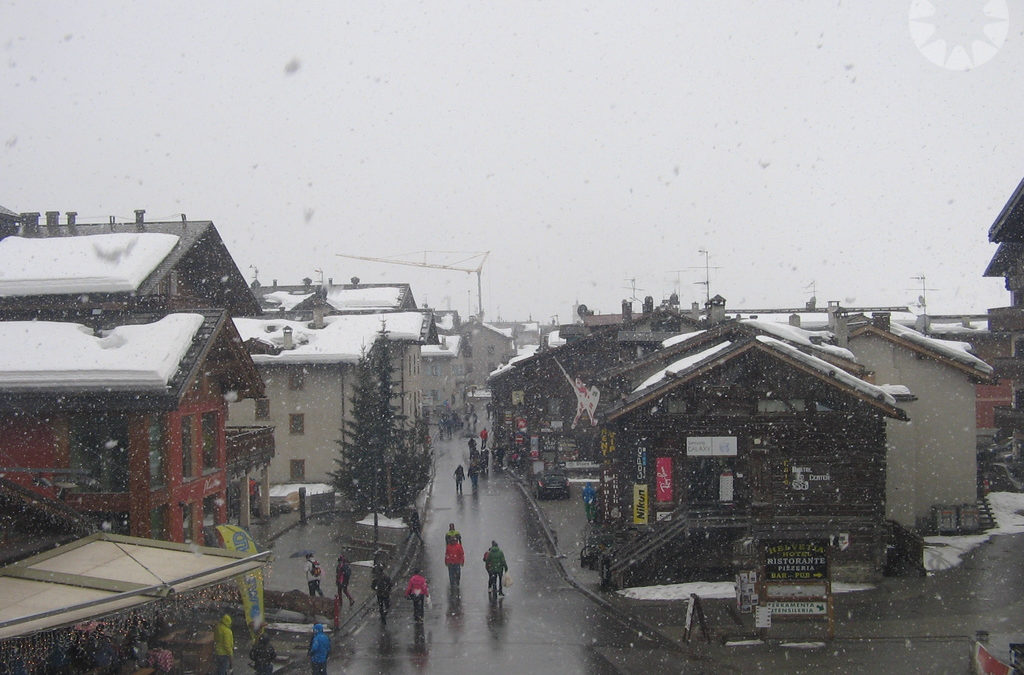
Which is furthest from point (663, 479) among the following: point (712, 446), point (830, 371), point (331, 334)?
point (331, 334)

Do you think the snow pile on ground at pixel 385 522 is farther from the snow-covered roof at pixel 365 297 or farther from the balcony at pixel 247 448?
the snow-covered roof at pixel 365 297

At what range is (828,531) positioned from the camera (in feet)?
78.1

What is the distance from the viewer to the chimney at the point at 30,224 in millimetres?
26438

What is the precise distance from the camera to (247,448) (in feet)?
86.4

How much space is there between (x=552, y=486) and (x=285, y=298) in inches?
1563

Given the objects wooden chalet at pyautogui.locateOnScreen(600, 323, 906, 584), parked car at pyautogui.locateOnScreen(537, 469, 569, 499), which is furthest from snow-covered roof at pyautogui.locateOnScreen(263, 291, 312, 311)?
wooden chalet at pyautogui.locateOnScreen(600, 323, 906, 584)

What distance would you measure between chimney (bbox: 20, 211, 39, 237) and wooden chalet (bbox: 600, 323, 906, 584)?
18.1 metres

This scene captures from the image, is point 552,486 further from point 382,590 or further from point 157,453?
point 157,453

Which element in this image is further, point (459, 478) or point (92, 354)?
point (459, 478)

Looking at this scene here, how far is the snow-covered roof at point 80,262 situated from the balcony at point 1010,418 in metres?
29.3

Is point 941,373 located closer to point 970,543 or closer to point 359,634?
point 970,543

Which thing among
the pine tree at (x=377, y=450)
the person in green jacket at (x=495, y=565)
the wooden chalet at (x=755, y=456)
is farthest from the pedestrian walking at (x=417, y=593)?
the pine tree at (x=377, y=450)

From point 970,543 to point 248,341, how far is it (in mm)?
29709

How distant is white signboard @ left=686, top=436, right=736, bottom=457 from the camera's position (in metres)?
24.1
